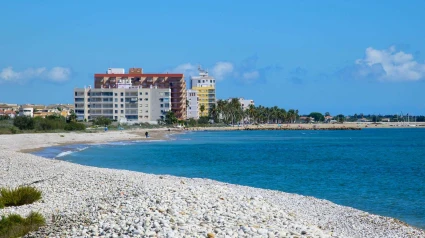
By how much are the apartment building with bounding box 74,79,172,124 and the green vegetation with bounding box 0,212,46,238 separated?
506 feet

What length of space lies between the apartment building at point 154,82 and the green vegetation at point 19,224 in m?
165

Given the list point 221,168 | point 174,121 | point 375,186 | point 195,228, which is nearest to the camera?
point 195,228

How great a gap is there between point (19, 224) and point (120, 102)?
15710 centimetres

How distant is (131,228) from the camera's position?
500 inches

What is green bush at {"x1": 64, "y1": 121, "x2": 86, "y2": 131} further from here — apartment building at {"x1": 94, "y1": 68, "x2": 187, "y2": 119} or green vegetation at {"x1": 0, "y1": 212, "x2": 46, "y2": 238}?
green vegetation at {"x1": 0, "y1": 212, "x2": 46, "y2": 238}

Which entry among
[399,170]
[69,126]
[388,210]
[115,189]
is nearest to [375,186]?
[388,210]

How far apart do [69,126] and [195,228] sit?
103321 mm

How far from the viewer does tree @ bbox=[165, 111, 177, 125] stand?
169m

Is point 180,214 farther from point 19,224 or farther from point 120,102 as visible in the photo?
point 120,102

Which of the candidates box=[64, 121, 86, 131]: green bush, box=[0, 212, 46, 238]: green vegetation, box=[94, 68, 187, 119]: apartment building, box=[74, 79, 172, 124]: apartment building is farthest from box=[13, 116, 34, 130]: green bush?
box=[0, 212, 46, 238]: green vegetation

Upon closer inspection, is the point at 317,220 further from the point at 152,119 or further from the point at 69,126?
the point at 152,119

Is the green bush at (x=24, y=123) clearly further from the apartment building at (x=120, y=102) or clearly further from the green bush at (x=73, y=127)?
the apartment building at (x=120, y=102)

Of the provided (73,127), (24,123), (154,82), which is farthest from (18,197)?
(154,82)

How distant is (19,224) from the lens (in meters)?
14.6
